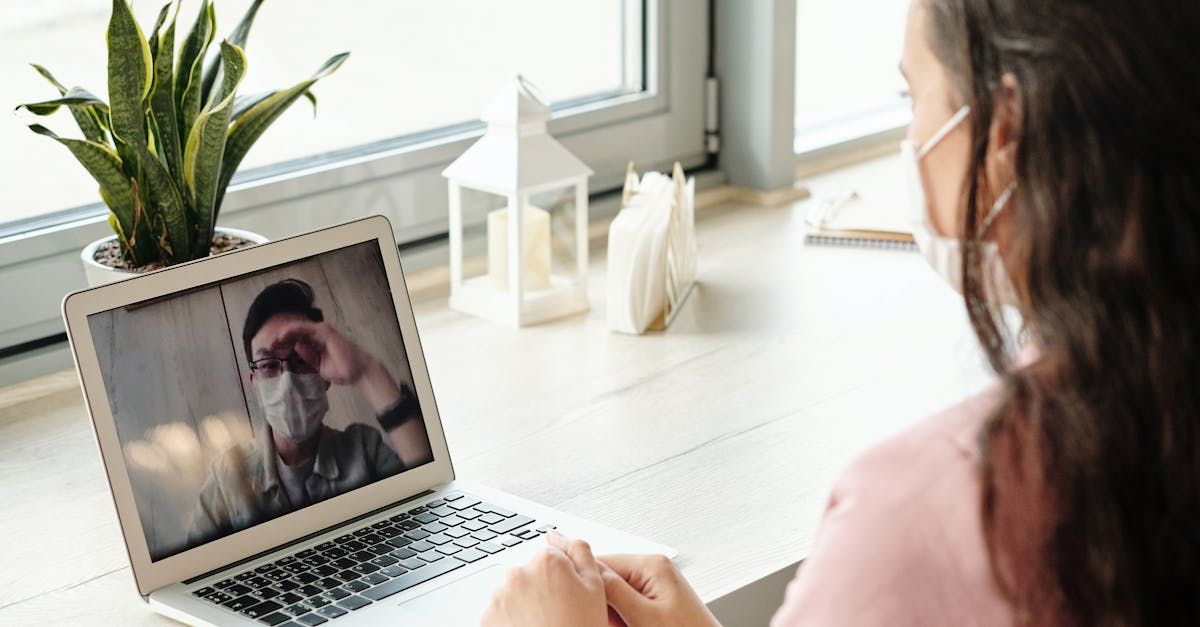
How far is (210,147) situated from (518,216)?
402 millimetres

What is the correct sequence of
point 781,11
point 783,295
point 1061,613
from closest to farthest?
point 1061,613 → point 783,295 → point 781,11

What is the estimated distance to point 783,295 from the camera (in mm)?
1791

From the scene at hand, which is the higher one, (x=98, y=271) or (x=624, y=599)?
(x=98, y=271)

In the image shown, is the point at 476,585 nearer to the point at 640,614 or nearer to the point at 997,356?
the point at 640,614

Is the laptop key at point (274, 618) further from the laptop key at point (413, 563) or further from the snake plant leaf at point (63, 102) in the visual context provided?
the snake plant leaf at point (63, 102)

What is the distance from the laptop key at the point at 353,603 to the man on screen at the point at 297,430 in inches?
4.6

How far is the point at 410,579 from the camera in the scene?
1087 mm

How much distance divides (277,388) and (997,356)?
626mm

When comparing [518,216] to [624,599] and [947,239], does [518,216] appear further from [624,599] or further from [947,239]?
[947,239]

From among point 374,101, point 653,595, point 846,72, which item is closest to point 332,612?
point 653,595

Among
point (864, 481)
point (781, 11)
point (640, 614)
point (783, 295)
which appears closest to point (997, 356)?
point (864, 481)

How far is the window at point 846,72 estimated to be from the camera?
238cm

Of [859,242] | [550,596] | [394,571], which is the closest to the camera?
[550,596]

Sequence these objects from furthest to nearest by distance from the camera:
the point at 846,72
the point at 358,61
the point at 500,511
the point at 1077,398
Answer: the point at 846,72, the point at 358,61, the point at 500,511, the point at 1077,398
